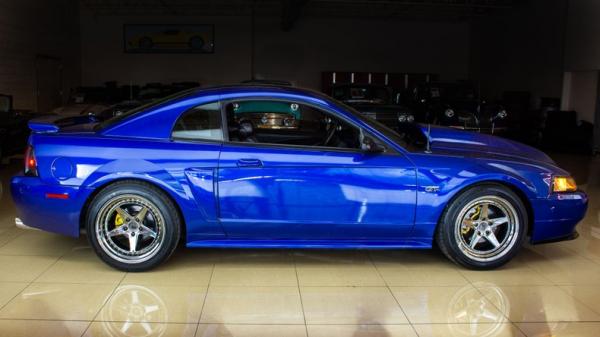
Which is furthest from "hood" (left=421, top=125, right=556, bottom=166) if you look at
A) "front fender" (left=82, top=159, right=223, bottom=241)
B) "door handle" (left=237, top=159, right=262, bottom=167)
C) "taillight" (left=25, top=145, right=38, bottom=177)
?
"taillight" (left=25, top=145, right=38, bottom=177)

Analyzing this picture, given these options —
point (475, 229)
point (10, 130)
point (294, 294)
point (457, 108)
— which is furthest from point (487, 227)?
point (457, 108)

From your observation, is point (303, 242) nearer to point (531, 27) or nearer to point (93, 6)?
point (531, 27)

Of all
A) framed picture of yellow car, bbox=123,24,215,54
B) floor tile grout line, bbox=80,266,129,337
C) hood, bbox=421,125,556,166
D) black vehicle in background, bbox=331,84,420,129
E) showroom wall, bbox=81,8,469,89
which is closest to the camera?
floor tile grout line, bbox=80,266,129,337

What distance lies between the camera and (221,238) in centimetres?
388

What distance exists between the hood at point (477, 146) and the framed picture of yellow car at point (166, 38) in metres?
17.7

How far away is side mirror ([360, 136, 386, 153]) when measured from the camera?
378 centimetres

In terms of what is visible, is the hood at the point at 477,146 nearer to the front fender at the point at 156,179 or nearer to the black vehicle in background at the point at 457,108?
the front fender at the point at 156,179

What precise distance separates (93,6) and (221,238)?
1903 centimetres

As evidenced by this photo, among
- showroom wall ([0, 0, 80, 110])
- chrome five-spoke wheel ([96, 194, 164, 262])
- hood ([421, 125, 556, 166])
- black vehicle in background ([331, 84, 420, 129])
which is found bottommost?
chrome five-spoke wheel ([96, 194, 164, 262])

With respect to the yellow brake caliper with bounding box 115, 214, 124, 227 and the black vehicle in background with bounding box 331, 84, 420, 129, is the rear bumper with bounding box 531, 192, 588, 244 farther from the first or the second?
the black vehicle in background with bounding box 331, 84, 420, 129

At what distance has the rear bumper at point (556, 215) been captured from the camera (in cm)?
397

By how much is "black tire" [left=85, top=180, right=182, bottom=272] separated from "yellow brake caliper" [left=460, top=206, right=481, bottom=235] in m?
2.17

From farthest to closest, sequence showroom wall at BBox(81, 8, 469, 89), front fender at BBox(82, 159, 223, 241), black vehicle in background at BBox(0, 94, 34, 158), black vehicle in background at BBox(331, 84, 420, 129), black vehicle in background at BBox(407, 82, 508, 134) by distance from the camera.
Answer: showroom wall at BBox(81, 8, 469, 89)
black vehicle in background at BBox(407, 82, 508, 134)
black vehicle in background at BBox(331, 84, 420, 129)
black vehicle in background at BBox(0, 94, 34, 158)
front fender at BBox(82, 159, 223, 241)

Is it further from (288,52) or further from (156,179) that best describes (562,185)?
(288,52)
